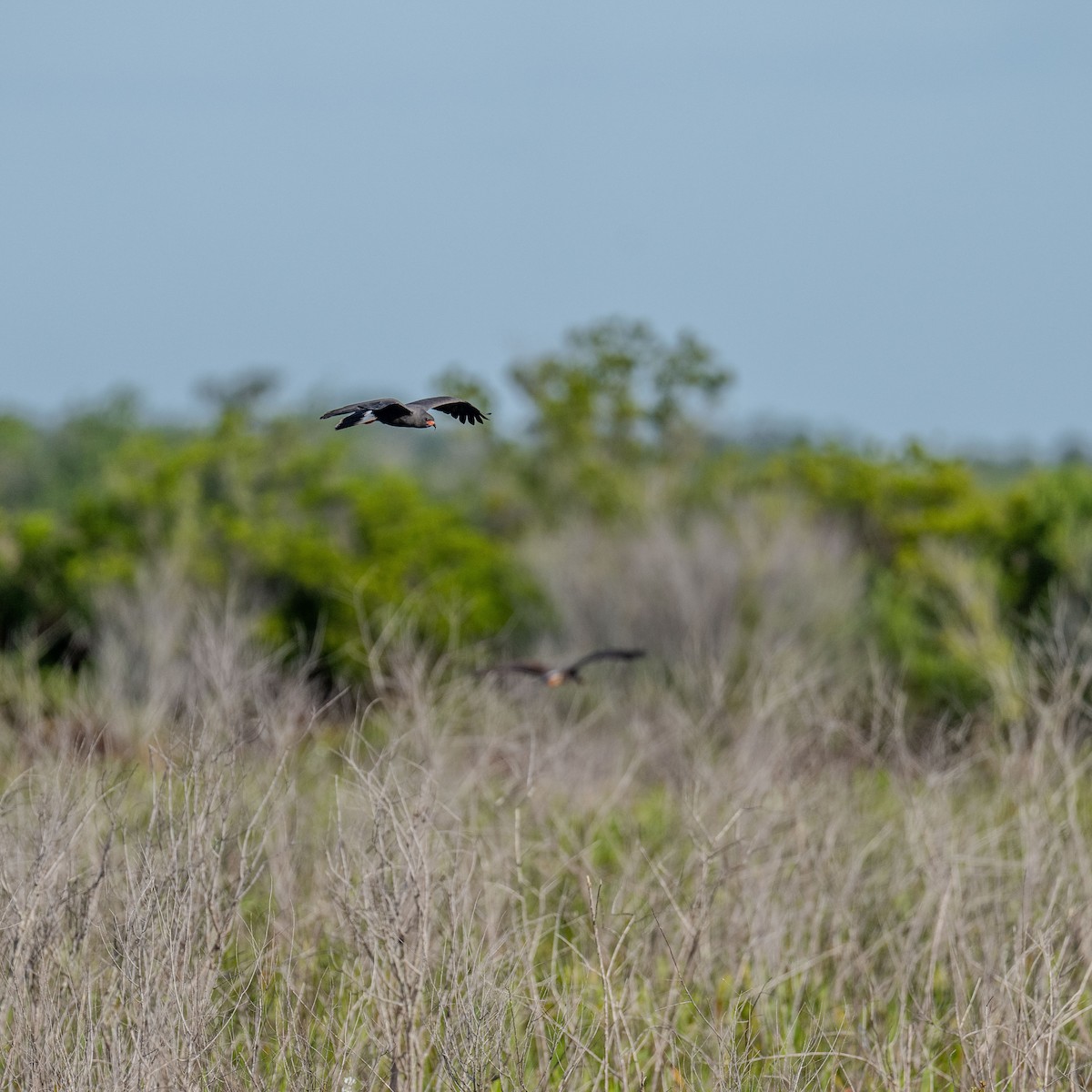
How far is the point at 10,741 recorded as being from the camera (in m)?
9.70

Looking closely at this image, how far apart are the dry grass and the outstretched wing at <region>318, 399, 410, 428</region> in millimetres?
1405

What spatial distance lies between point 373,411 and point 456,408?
23.8 inches

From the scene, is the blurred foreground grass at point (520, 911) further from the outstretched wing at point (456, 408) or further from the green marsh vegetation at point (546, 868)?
the outstretched wing at point (456, 408)

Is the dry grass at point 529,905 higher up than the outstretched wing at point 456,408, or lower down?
lower down

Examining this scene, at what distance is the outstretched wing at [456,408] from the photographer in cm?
458

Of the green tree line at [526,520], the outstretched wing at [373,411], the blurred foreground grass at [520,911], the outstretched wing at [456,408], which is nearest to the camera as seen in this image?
the outstretched wing at [373,411]

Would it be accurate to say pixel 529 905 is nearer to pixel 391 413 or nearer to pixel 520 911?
pixel 520 911

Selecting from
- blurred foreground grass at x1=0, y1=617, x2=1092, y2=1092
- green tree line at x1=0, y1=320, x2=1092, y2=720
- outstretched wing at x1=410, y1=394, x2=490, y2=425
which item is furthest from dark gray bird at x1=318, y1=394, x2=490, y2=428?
green tree line at x1=0, y1=320, x2=1092, y2=720

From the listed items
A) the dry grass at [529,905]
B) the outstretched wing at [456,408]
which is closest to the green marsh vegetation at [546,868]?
the dry grass at [529,905]

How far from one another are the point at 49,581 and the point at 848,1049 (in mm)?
18797

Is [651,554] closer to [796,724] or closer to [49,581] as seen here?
[49,581]

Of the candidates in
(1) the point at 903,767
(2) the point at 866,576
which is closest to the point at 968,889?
(1) the point at 903,767

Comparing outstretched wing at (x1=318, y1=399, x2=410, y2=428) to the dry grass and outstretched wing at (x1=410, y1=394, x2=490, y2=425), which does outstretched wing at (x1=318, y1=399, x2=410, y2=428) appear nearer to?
outstretched wing at (x1=410, y1=394, x2=490, y2=425)

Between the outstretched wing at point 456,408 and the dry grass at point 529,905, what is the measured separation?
4.20ft
